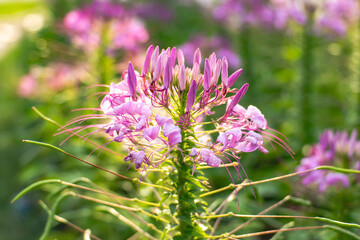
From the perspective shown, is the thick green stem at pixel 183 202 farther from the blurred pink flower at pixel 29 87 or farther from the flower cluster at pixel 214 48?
the blurred pink flower at pixel 29 87

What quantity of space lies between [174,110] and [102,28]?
1838 mm

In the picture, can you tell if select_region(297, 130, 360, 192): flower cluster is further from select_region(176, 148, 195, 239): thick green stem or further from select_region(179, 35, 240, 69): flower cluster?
select_region(179, 35, 240, 69): flower cluster

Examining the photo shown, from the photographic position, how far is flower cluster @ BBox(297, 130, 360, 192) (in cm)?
177

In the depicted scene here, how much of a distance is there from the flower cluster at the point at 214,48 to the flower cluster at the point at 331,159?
155 centimetres

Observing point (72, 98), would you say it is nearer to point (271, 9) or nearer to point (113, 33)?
point (113, 33)

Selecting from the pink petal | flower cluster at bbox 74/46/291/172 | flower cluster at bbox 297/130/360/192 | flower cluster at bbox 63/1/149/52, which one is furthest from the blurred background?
the pink petal

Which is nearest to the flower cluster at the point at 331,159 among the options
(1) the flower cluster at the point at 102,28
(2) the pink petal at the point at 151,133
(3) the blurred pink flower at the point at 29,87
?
(2) the pink petal at the point at 151,133

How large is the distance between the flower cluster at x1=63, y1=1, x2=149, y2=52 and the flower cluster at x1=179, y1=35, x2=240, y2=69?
644 mm

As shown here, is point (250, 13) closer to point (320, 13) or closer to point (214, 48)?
point (214, 48)

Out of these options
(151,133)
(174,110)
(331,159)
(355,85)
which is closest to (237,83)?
(355,85)

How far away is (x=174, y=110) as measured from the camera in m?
1.14

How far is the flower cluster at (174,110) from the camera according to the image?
982 mm

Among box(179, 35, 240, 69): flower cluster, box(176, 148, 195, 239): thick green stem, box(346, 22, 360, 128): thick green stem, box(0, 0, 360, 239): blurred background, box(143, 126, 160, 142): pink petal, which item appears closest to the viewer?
box(143, 126, 160, 142): pink petal

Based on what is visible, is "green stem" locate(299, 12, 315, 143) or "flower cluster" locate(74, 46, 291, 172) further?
"green stem" locate(299, 12, 315, 143)
